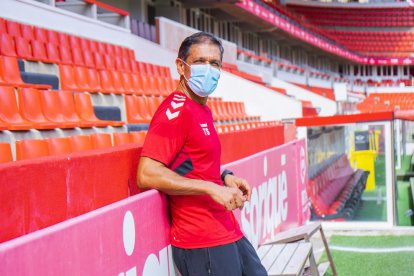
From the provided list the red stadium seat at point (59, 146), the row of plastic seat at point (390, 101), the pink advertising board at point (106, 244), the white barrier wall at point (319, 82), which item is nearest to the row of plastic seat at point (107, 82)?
the red stadium seat at point (59, 146)

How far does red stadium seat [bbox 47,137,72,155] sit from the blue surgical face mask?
1.59m

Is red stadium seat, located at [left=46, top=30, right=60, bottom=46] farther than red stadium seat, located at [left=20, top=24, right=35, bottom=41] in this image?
Yes

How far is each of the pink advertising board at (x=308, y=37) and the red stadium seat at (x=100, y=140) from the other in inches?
620

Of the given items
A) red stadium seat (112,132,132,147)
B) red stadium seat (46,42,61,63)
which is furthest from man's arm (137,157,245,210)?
red stadium seat (46,42,61,63)

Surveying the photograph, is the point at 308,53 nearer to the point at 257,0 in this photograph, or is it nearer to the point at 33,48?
the point at 257,0

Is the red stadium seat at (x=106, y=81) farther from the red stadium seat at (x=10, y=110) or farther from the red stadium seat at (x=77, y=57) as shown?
the red stadium seat at (x=10, y=110)

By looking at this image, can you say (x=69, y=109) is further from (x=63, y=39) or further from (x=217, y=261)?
(x=217, y=261)

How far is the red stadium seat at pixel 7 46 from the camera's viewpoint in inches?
250

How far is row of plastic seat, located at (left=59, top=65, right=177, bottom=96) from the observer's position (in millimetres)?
6711

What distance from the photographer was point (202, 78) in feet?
7.73

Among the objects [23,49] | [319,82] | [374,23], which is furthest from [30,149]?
[374,23]

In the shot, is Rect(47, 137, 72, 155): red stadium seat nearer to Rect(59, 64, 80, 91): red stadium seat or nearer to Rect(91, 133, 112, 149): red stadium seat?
Rect(91, 133, 112, 149): red stadium seat

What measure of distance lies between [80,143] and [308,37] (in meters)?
29.4

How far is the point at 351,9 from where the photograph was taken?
4541 centimetres
